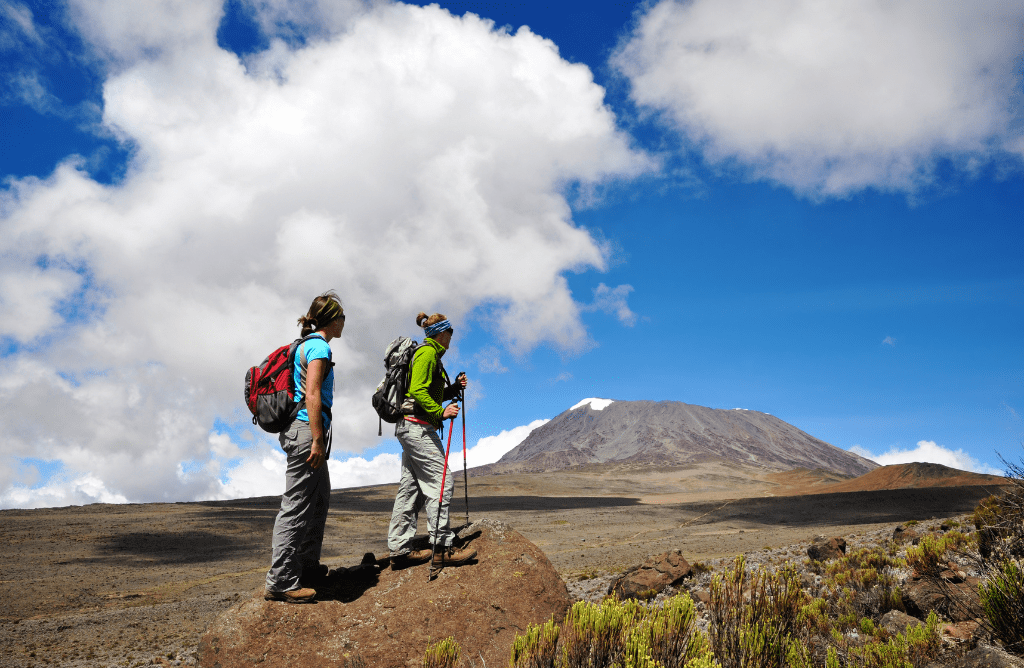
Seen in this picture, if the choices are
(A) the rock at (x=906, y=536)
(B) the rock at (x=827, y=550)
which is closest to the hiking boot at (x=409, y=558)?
(B) the rock at (x=827, y=550)

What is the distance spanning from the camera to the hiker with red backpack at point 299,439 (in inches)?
144

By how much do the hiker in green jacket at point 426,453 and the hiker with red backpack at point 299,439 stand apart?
2.10 feet

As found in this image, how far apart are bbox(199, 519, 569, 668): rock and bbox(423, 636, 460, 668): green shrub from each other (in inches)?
16.6

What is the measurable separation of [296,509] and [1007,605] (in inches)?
180

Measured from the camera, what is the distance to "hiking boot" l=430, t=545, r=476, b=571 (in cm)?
436

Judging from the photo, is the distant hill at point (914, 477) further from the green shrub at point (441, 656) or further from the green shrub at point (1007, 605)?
the green shrub at point (441, 656)

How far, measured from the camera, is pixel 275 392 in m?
3.70

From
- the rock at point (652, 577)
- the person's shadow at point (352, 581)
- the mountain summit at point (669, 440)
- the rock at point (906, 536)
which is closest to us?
the person's shadow at point (352, 581)

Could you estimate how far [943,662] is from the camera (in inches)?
119

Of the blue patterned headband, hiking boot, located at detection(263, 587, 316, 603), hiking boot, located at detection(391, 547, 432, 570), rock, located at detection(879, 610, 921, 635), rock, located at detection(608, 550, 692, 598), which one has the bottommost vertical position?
rock, located at detection(608, 550, 692, 598)

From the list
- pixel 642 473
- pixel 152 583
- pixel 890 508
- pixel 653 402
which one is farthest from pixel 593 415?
pixel 152 583

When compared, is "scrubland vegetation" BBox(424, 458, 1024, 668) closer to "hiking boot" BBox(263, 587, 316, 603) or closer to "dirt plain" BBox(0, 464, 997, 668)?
"hiking boot" BBox(263, 587, 316, 603)

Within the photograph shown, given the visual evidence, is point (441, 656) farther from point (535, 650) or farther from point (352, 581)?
point (352, 581)

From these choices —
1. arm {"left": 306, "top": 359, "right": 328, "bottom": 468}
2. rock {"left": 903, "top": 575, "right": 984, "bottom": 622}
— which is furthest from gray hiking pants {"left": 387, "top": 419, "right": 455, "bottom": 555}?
rock {"left": 903, "top": 575, "right": 984, "bottom": 622}
